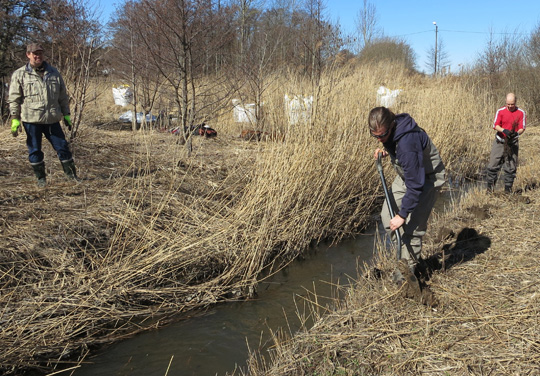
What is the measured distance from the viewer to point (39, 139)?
518cm

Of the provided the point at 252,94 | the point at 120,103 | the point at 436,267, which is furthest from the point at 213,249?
the point at 120,103

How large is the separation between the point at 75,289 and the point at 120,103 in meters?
11.1

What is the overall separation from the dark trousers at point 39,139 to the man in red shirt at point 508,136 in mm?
5725

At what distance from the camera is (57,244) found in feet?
13.1

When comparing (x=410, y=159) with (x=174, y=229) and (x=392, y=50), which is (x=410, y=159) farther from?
(x=392, y=50)

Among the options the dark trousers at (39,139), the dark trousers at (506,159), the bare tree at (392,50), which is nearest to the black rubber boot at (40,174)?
the dark trousers at (39,139)

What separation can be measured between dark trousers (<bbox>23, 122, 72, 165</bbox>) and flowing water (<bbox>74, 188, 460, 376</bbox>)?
109 inches

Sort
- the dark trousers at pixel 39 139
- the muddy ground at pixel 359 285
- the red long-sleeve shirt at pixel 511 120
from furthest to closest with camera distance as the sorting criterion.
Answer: the red long-sleeve shirt at pixel 511 120 → the dark trousers at pixel 39 139 → the muddy ground at pixel 359 285

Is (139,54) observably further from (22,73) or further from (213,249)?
(213,249)

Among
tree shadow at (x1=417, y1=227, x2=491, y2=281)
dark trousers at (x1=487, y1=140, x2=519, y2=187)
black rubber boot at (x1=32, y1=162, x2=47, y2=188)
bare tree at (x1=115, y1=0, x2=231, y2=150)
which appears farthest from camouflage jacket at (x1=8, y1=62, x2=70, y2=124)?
dark trousers at (x1=487, y1=140, x2=519, y2=187)

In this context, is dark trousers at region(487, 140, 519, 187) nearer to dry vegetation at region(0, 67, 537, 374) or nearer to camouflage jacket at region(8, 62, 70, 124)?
dry vegetation at region(0, 67, 537, 374)

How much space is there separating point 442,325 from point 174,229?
2.75m

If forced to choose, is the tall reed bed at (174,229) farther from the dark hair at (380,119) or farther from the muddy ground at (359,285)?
the dark hair at (380,119)

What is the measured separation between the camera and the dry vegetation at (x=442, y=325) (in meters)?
2.65
